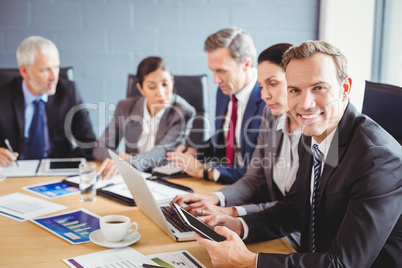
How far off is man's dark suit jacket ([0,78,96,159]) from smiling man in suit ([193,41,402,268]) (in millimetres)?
1511

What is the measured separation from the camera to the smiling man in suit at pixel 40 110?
2.68 meters

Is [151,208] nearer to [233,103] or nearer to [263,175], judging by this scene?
[263,175]

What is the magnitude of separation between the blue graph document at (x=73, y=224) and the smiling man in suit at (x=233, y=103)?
2.33 feet

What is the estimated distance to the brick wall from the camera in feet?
10.4

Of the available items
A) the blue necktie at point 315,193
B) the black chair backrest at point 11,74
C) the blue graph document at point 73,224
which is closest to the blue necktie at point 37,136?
the black chair backrest at point 11,74

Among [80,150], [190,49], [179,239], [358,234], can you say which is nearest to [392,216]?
[358,234]

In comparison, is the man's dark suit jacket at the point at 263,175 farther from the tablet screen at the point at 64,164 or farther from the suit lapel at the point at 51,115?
the suit lapel at the point at 51,115

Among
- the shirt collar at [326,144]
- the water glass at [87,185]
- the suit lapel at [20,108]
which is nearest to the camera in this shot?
the shirt collar at [326,144]

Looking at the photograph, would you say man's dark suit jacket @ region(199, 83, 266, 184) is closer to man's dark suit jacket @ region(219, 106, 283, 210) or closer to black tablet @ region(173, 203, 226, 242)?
man's dark suit jacket @ region(219, 106, 283, 210)

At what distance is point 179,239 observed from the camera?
134 centimetres

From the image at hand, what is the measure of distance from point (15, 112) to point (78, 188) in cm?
104

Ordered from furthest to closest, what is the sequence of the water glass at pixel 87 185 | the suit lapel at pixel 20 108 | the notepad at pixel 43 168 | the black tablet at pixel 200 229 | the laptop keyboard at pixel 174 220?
the suit lapel at pixel 20 108 < the notepad at pixel 43 168 < the water glass at pixel 87 185 < the laptop keyboard at pixel 174 220 < the black tablet at pixel 200 229

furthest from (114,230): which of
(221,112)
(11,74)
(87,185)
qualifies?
(11,74)

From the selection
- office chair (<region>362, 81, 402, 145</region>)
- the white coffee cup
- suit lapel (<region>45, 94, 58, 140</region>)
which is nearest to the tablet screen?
suit lapel (<region>45, 94, 58, 140</region>)
